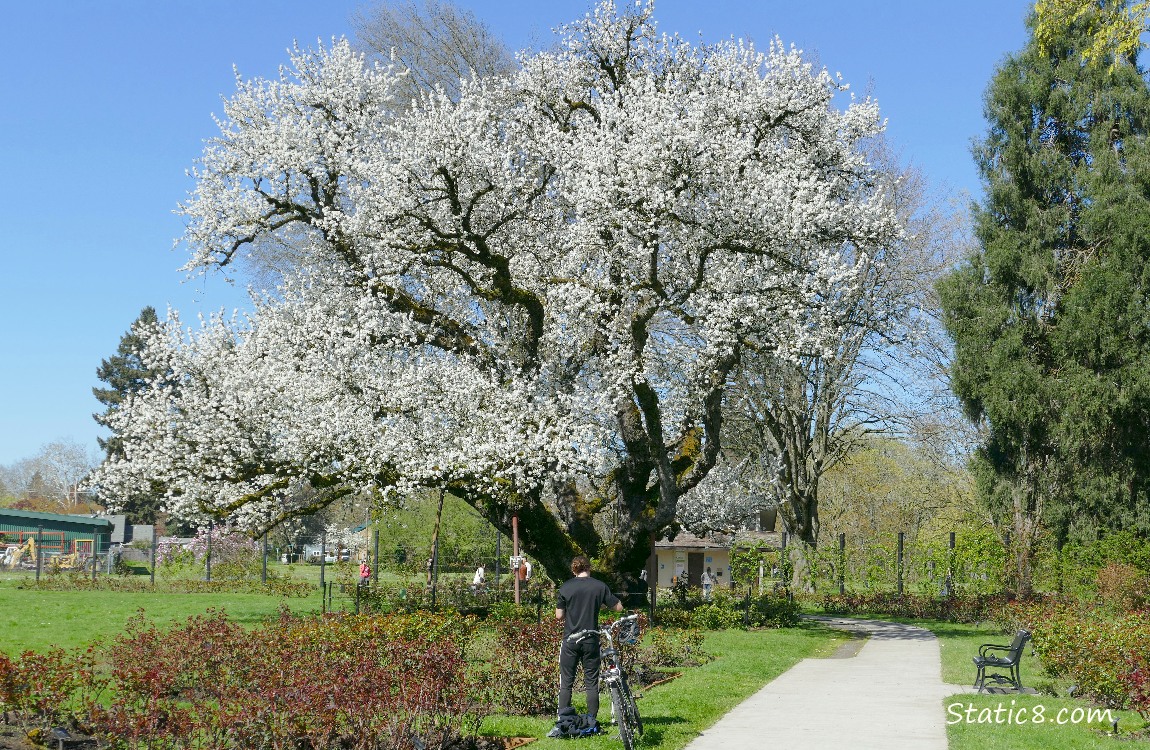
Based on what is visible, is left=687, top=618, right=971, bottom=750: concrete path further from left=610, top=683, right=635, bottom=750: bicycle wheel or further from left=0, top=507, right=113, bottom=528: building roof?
left=0, top=507, right=113, bottom=528: building roof

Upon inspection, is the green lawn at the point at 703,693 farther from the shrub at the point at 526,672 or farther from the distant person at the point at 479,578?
the distant person at the point at 479,578

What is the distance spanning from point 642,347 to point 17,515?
4356 cm

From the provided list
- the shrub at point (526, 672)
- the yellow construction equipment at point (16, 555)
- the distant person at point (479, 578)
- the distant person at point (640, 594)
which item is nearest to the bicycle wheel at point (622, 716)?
the shrub at point (526, 672)

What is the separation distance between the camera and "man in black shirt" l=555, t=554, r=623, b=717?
8.98 m

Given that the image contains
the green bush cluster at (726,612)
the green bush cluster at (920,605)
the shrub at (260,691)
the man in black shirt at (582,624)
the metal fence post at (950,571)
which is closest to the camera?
the shrub at (260,691)

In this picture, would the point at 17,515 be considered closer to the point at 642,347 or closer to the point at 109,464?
the point at 109,464

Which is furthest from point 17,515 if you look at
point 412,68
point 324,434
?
point 324,434

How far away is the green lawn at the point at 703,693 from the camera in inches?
350

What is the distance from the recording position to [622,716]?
811 cm

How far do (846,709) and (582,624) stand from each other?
3.51m

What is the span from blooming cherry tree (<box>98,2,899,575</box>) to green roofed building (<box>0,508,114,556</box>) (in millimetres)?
34436

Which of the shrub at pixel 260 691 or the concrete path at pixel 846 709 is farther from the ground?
the shrub at pixel 260 691

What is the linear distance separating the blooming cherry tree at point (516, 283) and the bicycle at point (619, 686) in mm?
9493

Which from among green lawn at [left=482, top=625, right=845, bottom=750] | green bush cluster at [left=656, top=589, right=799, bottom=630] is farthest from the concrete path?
green bush cluster at [left=656, top=589, right=799, bottom=630]
